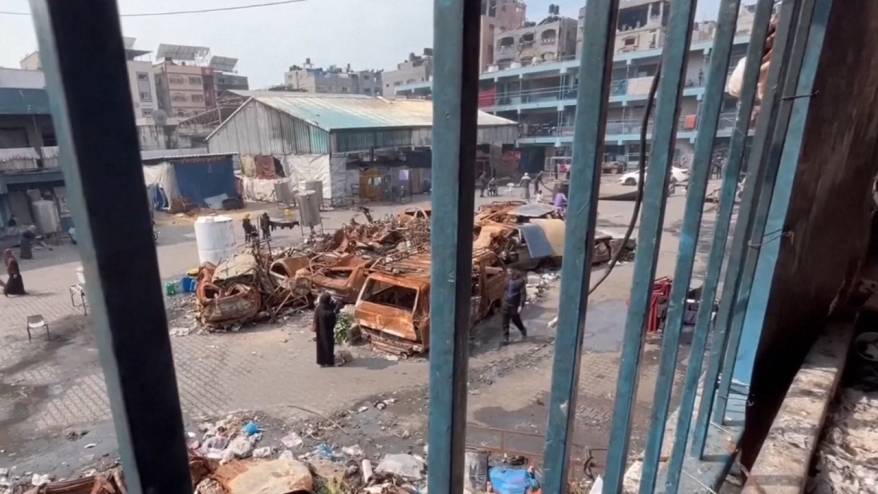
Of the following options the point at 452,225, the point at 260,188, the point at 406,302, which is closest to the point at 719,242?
the point at 452,225

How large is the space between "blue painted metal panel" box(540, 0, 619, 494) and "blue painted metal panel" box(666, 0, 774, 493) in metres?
1.18

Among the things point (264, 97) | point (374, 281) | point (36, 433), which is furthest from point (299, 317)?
point (264, 97)

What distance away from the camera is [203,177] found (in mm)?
24312

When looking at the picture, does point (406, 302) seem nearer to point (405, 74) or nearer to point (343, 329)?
point (343, 329)

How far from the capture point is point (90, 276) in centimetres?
55

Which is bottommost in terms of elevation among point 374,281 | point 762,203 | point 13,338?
point 13,338

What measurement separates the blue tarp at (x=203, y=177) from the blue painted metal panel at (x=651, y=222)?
82.7 feet

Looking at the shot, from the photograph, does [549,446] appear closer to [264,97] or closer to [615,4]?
[615,4]

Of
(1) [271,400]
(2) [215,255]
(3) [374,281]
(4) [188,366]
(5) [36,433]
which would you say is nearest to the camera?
(5) [36,433]

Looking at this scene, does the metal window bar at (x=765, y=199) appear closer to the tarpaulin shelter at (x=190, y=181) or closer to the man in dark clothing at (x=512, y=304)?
the man in dark clothing at (x=512, y=304)

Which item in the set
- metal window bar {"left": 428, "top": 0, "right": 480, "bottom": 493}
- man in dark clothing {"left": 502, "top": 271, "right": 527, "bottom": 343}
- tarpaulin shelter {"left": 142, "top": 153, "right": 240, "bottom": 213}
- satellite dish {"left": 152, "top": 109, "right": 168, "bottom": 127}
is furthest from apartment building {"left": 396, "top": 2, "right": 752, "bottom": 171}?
metal window bar {"left": 428, "top": 0, "right": 480, "bottom": 493}

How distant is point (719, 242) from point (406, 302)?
27.5 ft

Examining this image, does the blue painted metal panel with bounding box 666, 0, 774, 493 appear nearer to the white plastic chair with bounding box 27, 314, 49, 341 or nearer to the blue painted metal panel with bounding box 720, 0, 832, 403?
the blue painted metal panel with bounding box 720, 0, 832, 403

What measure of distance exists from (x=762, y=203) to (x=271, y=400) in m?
6.92
